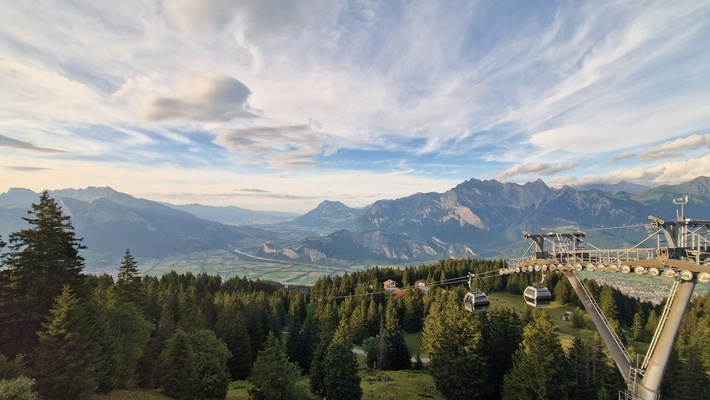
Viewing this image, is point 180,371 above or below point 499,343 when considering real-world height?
above

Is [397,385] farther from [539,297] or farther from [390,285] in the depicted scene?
[390,285]

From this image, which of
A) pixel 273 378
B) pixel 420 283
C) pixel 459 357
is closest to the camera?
pixel 273 378

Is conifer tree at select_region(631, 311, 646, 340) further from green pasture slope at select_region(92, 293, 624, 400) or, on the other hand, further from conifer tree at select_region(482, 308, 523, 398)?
conifer tree at select_region(482, 308, 523, 398)

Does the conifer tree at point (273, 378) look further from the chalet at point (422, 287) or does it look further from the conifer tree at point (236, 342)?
the chalet at point (422, 287)

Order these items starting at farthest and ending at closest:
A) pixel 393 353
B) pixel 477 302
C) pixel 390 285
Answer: pixel 390 285, pixel 393 353, pixel 477 302

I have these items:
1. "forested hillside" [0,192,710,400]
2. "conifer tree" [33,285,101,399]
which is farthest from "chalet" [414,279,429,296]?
"conifer tree" [33,285,101,399]

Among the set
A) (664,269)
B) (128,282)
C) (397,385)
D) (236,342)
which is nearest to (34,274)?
(128,282)

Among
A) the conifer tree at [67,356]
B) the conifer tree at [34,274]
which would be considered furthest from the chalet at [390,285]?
the conifer tree at [67,356]
